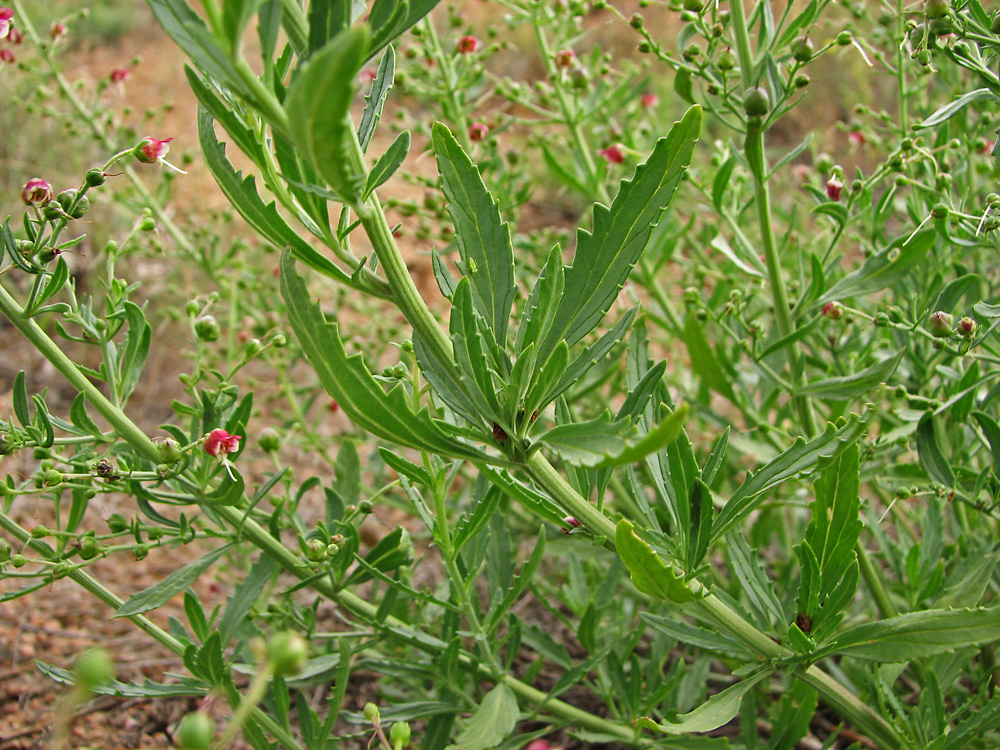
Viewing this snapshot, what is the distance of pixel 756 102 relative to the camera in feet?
5.28

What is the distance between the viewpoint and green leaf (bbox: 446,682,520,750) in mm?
1485

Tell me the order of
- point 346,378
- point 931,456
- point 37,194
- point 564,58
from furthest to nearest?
point 564,58, point 931,456, point 37,194, point 346,378

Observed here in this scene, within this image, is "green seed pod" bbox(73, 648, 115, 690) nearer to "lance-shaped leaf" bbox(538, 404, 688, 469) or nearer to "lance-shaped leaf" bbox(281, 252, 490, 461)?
"lance-shaped leaf" bbox(281, 252, 490, 461)

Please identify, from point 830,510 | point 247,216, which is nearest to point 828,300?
point 830,510

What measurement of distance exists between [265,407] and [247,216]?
134 inches

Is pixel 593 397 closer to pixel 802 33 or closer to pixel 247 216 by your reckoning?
pixel 802 33

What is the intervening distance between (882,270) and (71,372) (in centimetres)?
166

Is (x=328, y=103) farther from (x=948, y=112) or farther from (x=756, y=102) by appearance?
(x=948, y=112)

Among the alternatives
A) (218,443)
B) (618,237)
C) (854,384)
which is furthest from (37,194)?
(854,384)

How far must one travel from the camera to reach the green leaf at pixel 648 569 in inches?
45.3

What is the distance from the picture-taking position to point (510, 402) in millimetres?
1161

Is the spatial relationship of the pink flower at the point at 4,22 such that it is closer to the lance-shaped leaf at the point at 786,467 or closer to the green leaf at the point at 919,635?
the lance-shaped leaf at the point at 786,467

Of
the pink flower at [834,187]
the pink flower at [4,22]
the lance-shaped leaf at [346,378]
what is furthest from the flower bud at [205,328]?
the pink flower at [834,187]

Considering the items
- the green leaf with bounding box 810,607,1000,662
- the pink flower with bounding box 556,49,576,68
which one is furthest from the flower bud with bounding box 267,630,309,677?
the pink flower with bounding box 556,49,576,68
